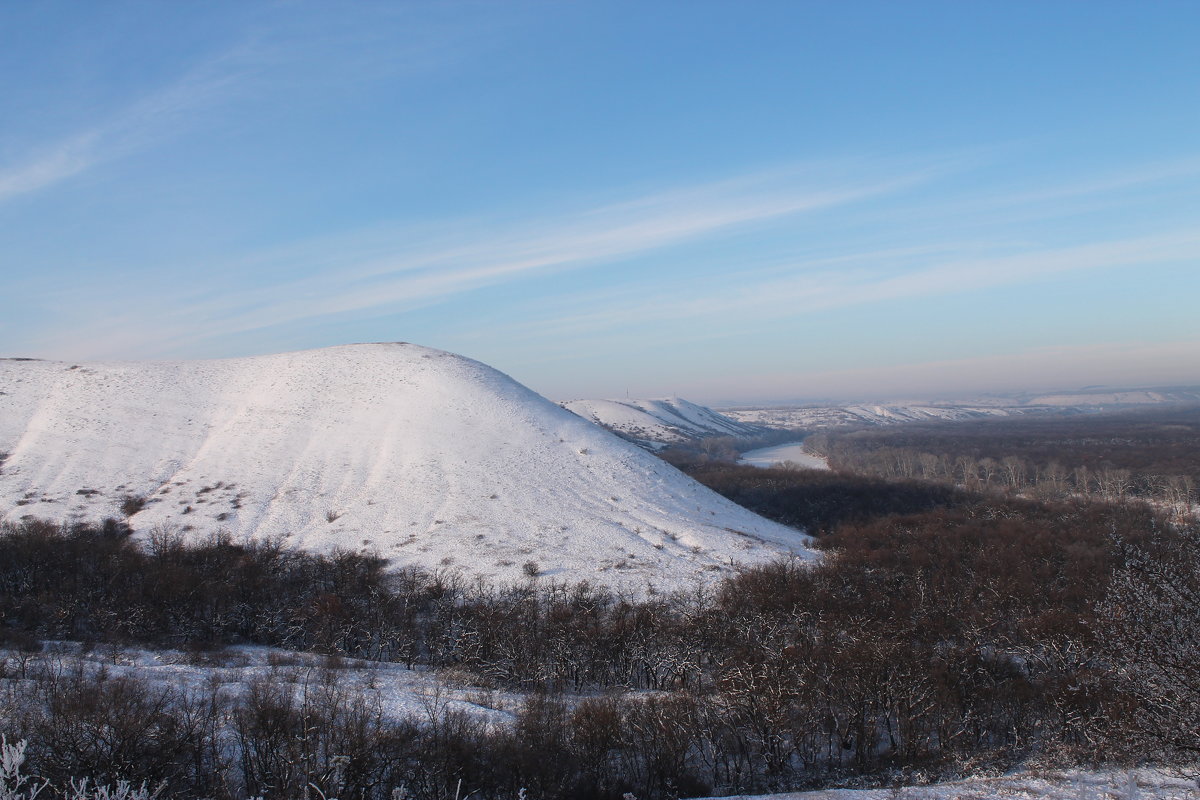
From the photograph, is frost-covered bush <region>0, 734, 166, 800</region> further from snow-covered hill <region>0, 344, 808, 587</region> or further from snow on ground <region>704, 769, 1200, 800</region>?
snow-covered hill <region>0, 344, 808, 587</region>

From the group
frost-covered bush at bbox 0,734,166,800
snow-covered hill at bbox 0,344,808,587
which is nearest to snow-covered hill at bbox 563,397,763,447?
snow-covered hill at bbox 0,344,808,587

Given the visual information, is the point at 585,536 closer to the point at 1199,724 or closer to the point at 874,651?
the point at 874,651

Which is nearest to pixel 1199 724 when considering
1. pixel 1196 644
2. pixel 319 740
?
pixel 1196 644

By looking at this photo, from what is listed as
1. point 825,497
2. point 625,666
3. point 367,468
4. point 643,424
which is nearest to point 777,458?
point 643,424

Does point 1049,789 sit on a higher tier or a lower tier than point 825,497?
higher

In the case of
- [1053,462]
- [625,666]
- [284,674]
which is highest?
[284,674]

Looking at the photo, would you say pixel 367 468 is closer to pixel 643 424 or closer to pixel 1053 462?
pixel 1053 462
